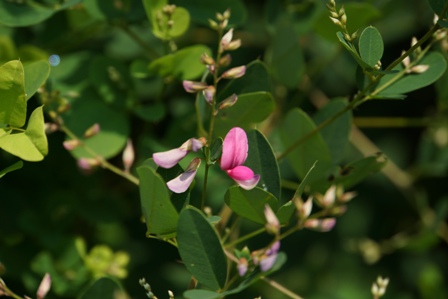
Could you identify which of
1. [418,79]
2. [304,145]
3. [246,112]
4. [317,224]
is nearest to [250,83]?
[246,112]

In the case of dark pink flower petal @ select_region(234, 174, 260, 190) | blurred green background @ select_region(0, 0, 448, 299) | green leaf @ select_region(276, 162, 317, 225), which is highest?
dark pink flower petal @ select_region(234, 174, 260, 190)

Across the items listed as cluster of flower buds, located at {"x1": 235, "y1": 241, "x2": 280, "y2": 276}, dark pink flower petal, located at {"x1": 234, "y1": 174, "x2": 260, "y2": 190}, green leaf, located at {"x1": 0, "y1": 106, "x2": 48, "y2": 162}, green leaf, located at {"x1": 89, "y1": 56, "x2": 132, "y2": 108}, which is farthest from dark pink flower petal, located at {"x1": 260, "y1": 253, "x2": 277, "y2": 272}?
green leaf, located at {"x1": 89, "y1": 56, "x2": 132, "y2": 108}

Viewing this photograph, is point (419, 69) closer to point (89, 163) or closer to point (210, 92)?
point (210, 92)

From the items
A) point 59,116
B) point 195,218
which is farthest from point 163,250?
point 195,218

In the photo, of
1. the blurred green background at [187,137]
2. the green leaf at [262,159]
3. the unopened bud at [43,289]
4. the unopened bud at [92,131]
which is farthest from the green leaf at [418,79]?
the unopened bud at [43,289]

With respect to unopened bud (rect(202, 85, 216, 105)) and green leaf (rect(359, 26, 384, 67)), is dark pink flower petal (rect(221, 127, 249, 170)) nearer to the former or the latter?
unopened bud (rect(202, 85, 216, 105))

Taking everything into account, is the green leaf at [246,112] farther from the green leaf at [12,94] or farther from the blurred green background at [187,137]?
the green leaf at [12,94]
